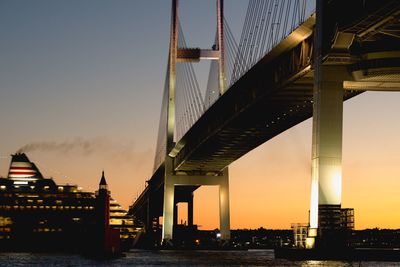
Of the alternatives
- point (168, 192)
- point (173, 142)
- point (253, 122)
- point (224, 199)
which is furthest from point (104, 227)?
point (253, 122)

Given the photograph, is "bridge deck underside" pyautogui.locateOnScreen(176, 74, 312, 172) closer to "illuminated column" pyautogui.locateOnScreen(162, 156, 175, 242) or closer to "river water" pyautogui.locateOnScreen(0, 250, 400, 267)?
"illuminated column" pyautogui.locateOnScreen(162, 156, 175, 242)

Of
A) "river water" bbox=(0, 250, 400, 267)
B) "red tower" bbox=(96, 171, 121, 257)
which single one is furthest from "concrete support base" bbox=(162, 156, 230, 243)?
"river water" bbox=(0, 250, 400, 267)

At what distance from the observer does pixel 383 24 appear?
26.1m

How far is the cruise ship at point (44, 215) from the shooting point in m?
66.4

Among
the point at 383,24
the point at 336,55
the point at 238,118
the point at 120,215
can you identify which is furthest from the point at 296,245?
the point at 120,215

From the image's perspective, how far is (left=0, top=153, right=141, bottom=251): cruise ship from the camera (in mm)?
66438

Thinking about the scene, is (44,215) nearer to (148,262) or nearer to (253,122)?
(148,262)

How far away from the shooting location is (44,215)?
68.2 meters

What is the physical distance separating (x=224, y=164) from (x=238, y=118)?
2321cm

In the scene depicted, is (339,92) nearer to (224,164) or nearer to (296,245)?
(296,245)

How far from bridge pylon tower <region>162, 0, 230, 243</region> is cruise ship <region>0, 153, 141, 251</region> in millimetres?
7284

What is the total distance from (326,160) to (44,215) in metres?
43.5

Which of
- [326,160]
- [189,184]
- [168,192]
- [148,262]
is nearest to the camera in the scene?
[326,160]

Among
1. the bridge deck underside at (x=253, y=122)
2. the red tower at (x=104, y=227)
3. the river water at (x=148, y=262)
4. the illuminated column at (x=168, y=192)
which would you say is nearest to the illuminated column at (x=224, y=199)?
the illuminated column at (x=168, y=192)
